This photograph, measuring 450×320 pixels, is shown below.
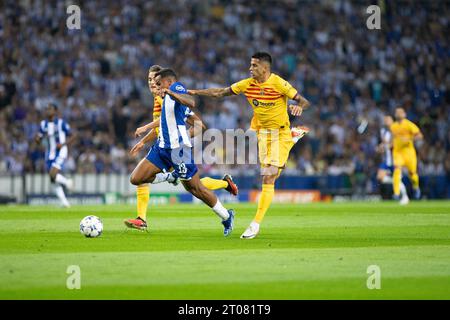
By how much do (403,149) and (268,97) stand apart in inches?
523

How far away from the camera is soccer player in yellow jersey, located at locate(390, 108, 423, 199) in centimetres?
2738

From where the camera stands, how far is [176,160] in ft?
49.3

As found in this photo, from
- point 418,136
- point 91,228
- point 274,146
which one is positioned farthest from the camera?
Answer: point 418,136

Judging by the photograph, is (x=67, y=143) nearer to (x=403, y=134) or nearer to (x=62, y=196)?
(x=62, y=196)

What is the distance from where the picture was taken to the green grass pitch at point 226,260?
9320 mm

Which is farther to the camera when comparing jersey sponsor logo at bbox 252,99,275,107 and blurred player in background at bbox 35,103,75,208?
blurred player in background at bbox 35,103,75,208

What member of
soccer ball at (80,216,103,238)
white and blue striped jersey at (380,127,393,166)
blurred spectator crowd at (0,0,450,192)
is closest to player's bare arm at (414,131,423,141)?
white and blue striped jersey at (380,127,393,166)

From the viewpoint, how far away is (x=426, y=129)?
117 ft

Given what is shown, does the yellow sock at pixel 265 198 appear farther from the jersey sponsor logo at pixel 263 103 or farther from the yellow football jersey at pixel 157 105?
the yellow football jersey at pixel 157 105

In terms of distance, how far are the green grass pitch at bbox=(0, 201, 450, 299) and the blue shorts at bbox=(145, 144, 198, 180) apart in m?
1.03

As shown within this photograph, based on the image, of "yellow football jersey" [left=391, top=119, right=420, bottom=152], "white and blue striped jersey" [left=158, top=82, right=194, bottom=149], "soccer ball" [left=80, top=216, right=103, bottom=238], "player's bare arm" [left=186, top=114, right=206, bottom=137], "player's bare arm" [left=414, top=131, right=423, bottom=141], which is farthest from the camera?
"yellow football jersey" [left=391, top=119, right=420, bottom=152]

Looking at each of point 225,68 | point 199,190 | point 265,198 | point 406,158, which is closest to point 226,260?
point 265,198

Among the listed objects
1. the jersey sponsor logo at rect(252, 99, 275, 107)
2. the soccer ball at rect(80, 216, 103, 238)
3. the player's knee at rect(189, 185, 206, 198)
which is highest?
the jersey sponsor logo at rect(252, 99, 275, 107)

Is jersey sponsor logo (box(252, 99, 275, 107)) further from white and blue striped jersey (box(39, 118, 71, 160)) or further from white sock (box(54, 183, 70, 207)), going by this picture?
white and blue striped jersey (box(39, 118, 71, 160))
